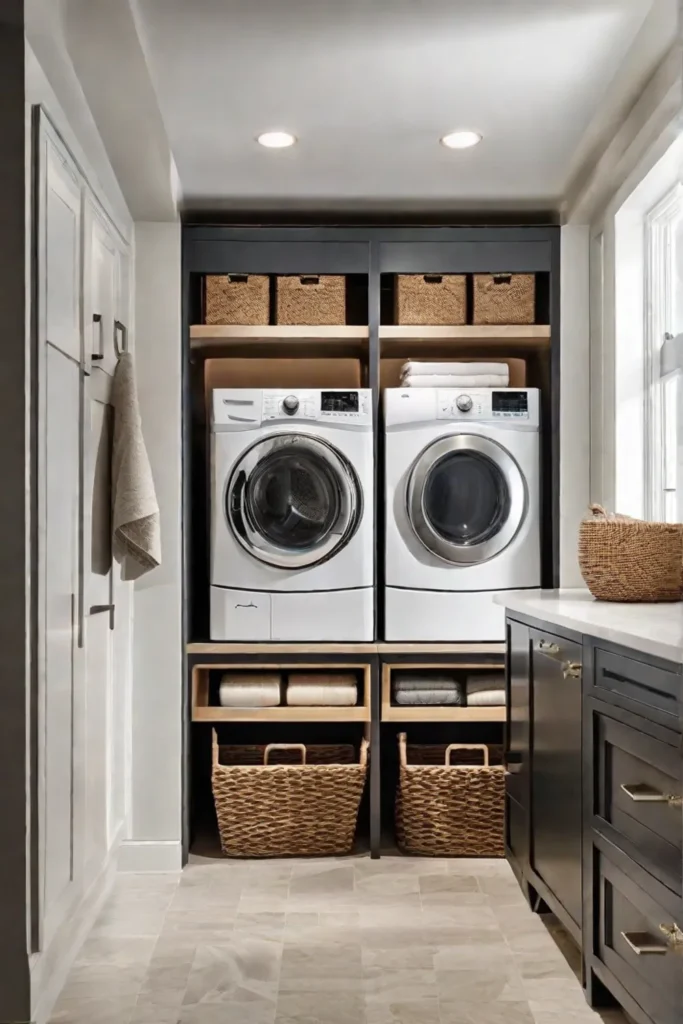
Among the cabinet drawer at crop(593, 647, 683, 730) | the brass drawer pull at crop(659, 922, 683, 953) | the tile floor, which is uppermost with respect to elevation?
the cabinet drawer at crop(593, 647, 683, 730)

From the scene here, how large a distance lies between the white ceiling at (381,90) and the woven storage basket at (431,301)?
312 mm

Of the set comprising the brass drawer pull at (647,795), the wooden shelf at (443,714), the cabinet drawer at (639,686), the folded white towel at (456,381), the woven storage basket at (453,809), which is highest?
the folded white towel at (456,381)

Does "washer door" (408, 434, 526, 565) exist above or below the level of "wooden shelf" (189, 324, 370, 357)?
A: below

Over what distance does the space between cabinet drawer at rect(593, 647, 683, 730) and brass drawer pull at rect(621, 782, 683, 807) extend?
0.44ft

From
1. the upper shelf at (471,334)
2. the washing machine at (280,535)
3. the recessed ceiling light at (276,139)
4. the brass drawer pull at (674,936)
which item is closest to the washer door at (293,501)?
the washing machine at (280,535)

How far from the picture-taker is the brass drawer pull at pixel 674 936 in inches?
71.3

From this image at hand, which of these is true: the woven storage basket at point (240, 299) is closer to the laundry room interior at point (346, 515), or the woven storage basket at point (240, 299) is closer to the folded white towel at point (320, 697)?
the laundry room interior at point (346, 515)

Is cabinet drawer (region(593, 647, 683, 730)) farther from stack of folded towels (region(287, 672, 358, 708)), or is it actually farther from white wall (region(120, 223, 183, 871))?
white wall (region(120, 223, 183, 871))

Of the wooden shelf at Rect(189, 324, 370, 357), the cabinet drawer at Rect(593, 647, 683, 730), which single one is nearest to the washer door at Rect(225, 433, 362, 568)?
the wooden shelf at Rect(189, 324, 370, 357)

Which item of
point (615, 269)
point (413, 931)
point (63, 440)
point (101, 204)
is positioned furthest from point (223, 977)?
point (615, 269)

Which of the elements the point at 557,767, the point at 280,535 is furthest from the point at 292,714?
the point at 557,767

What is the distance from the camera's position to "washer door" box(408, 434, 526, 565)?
12.1ft

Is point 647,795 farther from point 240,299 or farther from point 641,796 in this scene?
point 240,299

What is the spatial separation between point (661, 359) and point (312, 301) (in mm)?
1288
